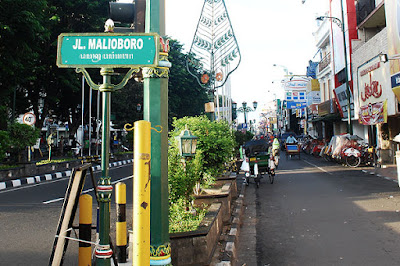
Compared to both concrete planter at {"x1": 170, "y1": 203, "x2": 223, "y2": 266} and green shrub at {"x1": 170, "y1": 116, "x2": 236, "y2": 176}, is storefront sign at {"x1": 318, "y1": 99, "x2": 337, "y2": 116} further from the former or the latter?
concrete planter at {"x1": 170, "y1": 203, "x2": 223, "y2": 266}

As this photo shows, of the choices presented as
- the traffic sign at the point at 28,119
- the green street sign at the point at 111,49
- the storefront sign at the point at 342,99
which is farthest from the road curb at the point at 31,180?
the storefront sign at the point at 342,99

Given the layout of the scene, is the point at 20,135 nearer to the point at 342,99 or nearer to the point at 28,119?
the point at 28,119

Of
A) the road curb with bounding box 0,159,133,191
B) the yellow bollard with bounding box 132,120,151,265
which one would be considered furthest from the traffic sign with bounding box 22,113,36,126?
the yellow bollard with bounding box 132,120,151,265

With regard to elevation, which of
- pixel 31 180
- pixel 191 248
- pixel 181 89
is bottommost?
pixel 191 248

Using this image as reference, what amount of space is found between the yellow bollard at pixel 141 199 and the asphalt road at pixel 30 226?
2.74 m

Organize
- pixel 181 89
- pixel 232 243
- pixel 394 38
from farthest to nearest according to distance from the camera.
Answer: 1. pixel 181 89
2. pixel 394 38
3. pixel 232 243

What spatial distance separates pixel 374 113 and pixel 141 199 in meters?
18.9

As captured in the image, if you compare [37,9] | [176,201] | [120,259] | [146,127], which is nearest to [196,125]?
[176,201]

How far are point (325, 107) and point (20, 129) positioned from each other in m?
24.6

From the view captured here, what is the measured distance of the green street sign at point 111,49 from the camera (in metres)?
3.18

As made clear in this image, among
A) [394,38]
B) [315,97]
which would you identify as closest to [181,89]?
[315,97]

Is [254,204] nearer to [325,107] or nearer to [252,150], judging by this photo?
[252,150]

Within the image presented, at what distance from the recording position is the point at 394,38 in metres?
15.5

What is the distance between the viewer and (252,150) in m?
14.9
